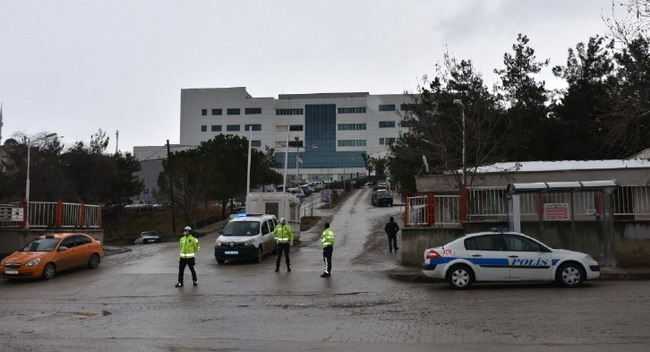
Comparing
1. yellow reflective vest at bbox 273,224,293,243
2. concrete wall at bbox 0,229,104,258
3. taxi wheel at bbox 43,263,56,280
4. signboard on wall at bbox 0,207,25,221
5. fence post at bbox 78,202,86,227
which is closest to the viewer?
taxi wheel at bbox 43,263,56,280

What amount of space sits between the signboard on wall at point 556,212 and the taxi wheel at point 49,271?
52.9ft

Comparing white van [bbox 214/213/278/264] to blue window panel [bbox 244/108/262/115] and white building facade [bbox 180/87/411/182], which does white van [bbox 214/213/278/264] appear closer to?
white building facade [bbox 180/87/411/182]

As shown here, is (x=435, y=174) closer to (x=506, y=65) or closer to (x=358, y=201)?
(x=506, y=65)

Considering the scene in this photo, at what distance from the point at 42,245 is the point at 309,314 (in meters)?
12.8

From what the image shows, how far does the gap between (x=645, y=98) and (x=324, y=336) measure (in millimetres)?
10652

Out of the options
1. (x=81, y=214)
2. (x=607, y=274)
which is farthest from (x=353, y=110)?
(x=607, y=274)

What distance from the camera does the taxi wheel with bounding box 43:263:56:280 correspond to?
19.5 m

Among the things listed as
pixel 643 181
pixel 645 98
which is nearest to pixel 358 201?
pixel 643 181

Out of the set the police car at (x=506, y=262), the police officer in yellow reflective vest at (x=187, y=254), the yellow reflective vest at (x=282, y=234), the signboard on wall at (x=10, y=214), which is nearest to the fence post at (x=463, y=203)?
the police car at (x=506, y=262)

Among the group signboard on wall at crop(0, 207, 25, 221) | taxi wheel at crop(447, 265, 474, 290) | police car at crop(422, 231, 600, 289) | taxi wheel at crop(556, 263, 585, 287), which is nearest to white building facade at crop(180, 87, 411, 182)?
signboard on wall at crop(0, 207, 25, 221)

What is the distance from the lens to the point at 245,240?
898 inches

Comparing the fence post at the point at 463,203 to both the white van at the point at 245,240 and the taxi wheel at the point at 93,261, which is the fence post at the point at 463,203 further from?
the taxi wheel at the point at 93,261

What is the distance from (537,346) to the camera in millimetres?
8203

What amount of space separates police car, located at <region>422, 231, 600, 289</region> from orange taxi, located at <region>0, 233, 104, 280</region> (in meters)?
12.6
